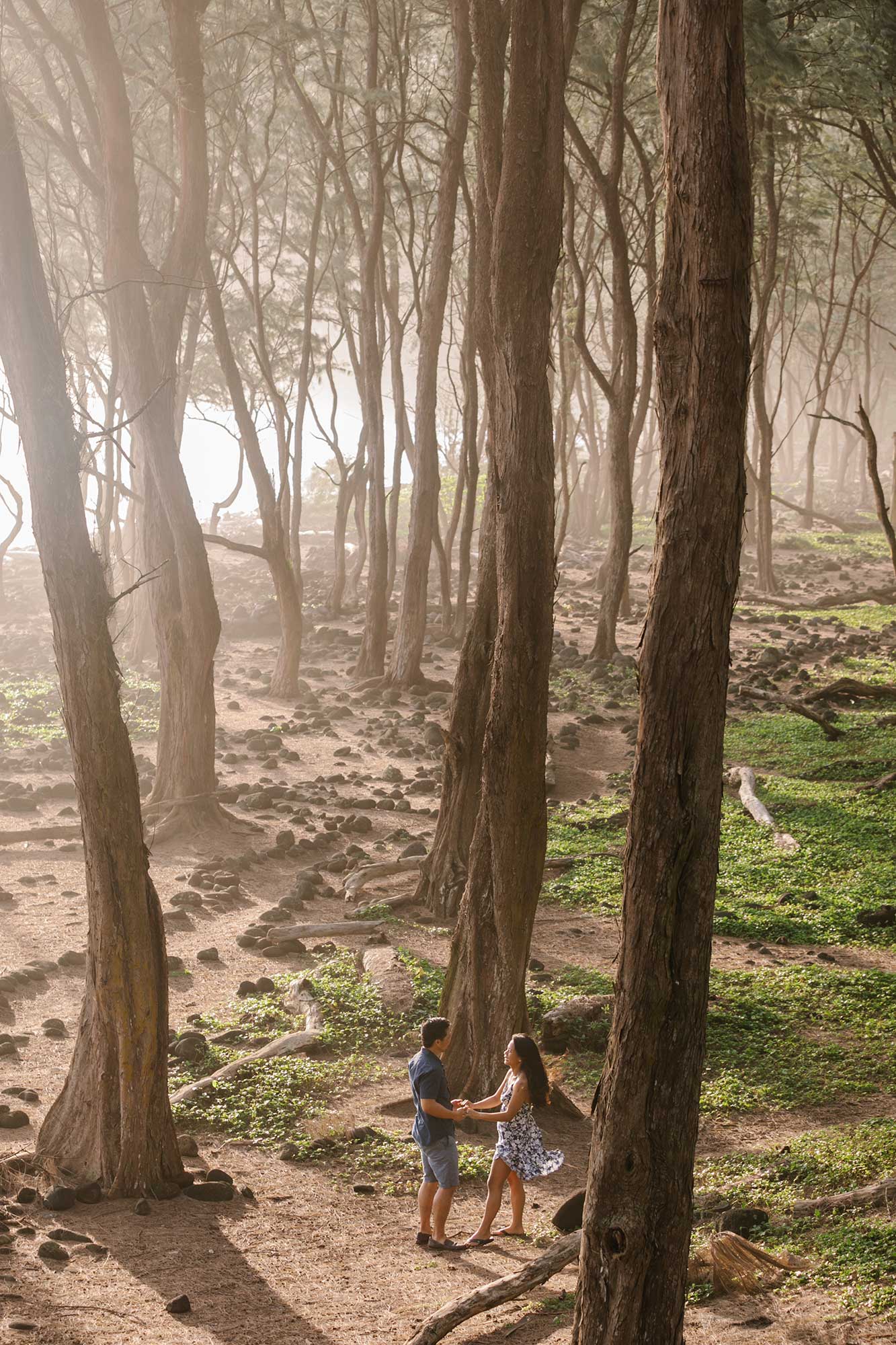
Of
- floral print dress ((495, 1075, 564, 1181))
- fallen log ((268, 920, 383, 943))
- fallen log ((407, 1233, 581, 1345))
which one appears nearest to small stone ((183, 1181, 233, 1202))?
floral print dress ((495, 1075, 564, 1181))

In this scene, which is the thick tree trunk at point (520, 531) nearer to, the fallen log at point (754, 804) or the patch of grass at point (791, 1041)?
the patch of grass at point (791, 1041)

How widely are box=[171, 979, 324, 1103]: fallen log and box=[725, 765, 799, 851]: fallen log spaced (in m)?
4.45

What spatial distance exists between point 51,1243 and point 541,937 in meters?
5.00

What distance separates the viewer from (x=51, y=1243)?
503 centimetres

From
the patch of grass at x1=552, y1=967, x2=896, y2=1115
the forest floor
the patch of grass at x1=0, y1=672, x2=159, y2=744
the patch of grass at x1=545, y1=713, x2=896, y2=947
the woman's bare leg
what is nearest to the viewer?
the forest floor

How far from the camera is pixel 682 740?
3629 millimetres

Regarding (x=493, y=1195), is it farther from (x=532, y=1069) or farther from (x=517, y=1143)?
(x=532, y=1069)

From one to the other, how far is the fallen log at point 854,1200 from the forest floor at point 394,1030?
0.28ft

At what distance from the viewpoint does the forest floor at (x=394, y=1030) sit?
4711 mm

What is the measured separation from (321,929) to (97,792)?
14.3ft

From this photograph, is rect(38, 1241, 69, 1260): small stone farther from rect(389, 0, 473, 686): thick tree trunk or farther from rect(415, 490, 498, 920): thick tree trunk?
rect(389, 0, 473, 686): thick tree trunk

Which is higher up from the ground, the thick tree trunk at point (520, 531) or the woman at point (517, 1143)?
the thick tree trunk at point (520, 531)

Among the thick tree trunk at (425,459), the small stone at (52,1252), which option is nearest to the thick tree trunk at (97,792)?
the small stone at (52,1252)

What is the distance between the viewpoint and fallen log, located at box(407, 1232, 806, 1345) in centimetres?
437
